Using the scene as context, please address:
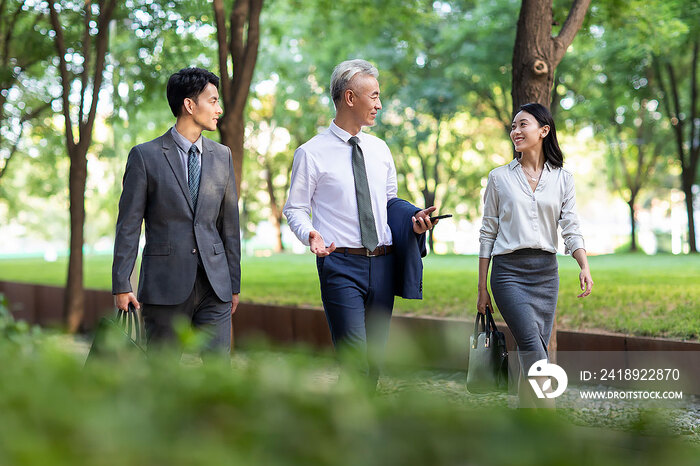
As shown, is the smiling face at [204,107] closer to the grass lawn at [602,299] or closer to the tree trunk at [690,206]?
the grass lawn at [602,299]

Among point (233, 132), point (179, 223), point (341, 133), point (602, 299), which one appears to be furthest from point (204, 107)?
point (602, 299)

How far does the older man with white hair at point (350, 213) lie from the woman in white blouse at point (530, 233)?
599 millimetres

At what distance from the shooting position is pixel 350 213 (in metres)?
5.23

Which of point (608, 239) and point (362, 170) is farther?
point (608, 239)

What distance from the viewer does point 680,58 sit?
2777 centimetres

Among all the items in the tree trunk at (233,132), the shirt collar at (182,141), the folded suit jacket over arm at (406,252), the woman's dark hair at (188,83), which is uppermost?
the tree trunk at (233,132)

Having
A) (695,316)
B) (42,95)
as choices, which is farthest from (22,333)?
(42,95)

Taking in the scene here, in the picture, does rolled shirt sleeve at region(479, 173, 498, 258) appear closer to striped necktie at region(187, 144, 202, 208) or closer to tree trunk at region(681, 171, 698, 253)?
striped necktie at region(187, 144, 202, 208)

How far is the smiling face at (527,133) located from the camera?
5.43m

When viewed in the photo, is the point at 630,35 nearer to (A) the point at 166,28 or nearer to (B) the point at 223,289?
(A) the point at 166,28

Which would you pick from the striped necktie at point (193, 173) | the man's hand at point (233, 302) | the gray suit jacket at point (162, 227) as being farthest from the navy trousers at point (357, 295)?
the striped necktie at point (193, 173)

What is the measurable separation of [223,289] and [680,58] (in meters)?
26.3

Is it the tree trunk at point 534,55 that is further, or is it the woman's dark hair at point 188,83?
the tree trunk at point 534,55

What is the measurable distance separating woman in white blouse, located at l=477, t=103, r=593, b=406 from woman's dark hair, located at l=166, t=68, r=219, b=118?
1950 mm
